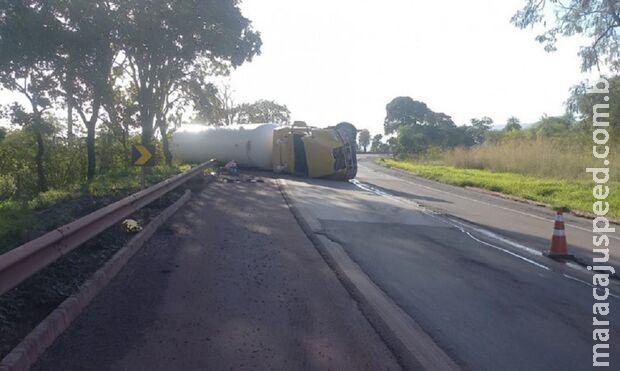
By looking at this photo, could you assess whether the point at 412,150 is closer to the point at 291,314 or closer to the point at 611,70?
the point at 611,70

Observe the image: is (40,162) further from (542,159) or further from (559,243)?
(542,159)

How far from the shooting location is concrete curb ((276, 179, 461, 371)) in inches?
193

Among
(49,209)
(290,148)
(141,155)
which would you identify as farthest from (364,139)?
(141,155)

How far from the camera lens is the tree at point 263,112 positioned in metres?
76.4

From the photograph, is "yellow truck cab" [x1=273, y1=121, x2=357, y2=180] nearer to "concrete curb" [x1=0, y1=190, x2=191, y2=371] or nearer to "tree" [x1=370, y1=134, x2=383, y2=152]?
"concrete curb" [x1=0, y1=190, x2=191, y2=371]

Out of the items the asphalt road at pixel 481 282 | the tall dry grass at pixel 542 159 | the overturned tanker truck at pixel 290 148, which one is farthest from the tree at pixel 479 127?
the asphalt road at pixel 481 282

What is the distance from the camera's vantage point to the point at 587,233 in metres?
14.3

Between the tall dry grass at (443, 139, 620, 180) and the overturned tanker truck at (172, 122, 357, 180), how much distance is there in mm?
10099

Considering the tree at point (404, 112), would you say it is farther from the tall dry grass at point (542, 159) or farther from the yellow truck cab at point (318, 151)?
the yellow truck cab at point (318, 151)

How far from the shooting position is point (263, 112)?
267ft

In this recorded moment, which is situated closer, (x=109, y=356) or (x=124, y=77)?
(x=109, y=356)

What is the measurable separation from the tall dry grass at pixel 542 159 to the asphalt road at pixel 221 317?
2185cm

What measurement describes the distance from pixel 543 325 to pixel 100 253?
5.50m

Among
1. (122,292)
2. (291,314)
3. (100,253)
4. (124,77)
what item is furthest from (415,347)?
(124,77)
